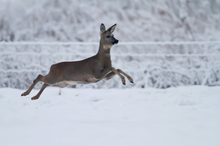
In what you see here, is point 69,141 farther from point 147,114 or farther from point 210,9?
point 210,9

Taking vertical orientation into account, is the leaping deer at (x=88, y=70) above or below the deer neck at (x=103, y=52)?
below

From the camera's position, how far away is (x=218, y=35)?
52.5ft

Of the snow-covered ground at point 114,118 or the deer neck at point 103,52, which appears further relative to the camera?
the snow-covered ground at point 114,118

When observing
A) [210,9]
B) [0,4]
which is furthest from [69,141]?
[210,9]

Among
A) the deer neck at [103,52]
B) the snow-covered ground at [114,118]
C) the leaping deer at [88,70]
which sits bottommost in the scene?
the snow-covered ground at [114,118]

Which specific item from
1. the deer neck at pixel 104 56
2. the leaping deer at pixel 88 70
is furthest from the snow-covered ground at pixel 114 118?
the deer neck at pixel 104 56

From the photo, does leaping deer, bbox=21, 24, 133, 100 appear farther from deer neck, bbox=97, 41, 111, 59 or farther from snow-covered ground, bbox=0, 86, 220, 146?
snow-covered ground, bbox=0, 86, 220, 146

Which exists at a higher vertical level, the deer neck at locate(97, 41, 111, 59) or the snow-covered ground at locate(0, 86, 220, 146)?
the deer neck at locate(97, 41, 111, 59)

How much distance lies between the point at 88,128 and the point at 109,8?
28.7ft

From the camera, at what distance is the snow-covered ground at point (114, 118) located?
7.81 meters

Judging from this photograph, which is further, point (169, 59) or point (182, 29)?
point (182, 29)

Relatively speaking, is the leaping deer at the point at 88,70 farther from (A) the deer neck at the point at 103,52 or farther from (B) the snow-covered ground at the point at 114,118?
(B) the snow-covered ground at the point at 114,118

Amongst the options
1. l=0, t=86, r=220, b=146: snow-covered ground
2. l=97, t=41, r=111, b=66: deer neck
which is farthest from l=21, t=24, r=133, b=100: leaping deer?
l=0, t=86, r=220, b=146: snow-covered ground

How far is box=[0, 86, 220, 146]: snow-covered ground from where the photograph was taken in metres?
7.81
